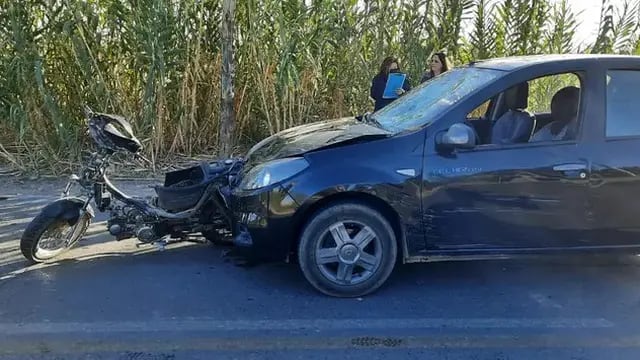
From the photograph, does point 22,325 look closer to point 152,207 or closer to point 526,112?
point 152,207

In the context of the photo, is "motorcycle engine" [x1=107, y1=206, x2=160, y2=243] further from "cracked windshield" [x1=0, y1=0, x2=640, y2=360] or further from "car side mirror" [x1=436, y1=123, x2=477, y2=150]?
"car side mirror" [x1=436, y1=123, x2=477, y2=150]

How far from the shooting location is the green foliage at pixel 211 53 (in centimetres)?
834

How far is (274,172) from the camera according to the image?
445 centimetres

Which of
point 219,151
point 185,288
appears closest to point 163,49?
point 219,151

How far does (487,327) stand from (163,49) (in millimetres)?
5861

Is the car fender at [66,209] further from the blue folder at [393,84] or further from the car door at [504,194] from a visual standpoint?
the blue folder at [393,84]

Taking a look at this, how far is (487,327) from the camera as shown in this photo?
4133mm

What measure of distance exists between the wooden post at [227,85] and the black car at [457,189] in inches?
161

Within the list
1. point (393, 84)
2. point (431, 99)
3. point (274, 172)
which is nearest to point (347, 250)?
point (274, 172)

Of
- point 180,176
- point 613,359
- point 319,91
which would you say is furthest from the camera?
point 319,91

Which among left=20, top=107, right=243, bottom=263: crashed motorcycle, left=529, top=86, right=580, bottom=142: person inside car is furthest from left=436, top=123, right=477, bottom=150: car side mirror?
left=20, top=107, right=243, bottom=263: crashed motorcycle

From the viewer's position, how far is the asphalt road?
152 inches

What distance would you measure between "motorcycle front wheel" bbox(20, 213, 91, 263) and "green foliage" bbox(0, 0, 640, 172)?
340cm

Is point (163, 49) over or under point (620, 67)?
over
